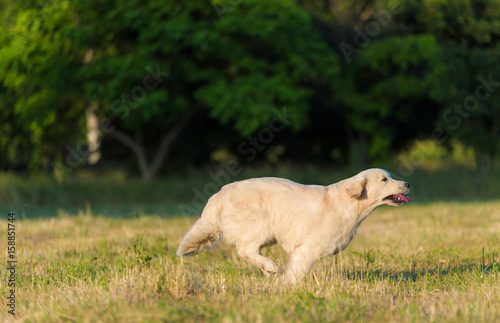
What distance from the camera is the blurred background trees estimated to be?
63.1 ft

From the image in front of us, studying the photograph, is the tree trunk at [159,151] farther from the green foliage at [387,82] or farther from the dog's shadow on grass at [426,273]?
the dog's shadow on grass at [426,273]

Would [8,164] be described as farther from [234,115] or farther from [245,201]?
[245,201]

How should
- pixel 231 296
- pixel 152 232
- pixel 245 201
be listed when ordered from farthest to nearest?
1. pixel 152 232
2. pixel 245 201
3. pixel 231 296

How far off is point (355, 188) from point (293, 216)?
26.4 inches

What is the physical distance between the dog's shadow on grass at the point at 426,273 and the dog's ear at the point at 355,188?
2.93 feet

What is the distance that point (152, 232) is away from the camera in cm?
1084

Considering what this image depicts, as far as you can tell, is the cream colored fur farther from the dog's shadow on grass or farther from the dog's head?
the dog's shadow on grass

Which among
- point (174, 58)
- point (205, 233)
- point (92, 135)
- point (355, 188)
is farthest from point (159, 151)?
point (355, 188)

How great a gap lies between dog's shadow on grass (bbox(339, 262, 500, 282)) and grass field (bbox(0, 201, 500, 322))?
0.02 m

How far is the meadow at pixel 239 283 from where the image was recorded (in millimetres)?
4746

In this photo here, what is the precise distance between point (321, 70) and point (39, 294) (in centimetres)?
1553

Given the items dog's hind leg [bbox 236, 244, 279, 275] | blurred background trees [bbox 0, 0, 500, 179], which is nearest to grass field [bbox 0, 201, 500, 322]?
dog's hind leg [bbox 236, 244, 279, 275]

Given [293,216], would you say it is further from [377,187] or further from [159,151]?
[159,151]

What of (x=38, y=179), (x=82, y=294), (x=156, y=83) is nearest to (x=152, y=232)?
(x=82, y=294)
